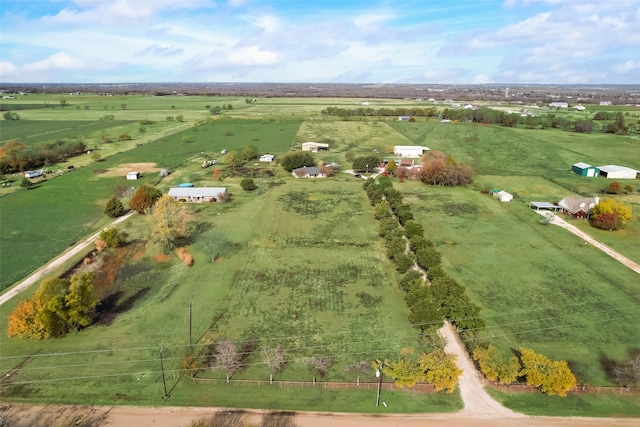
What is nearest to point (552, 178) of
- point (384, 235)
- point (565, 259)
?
point (565, 259)

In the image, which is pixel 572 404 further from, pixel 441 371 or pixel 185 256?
pixel 185 256

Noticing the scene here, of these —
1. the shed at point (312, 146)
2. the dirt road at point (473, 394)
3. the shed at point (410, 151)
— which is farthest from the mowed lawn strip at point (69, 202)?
the dirt road at point (473, 394)

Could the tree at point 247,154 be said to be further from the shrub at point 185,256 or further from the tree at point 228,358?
the tree at point 228,358

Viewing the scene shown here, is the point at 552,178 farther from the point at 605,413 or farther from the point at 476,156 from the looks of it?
the point at 605,413

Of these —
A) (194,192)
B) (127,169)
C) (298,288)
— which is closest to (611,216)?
(298,288)

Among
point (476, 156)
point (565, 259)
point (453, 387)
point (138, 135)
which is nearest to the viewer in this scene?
point (453, 387)

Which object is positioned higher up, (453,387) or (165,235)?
(165,235)

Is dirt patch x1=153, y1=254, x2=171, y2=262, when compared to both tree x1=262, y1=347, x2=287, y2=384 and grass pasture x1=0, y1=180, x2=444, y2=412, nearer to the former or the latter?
grass pasture x1=0, y1=180, x2=444, y2=412

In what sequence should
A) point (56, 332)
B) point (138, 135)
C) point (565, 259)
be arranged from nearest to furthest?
point (56, 332) → point (565, 259) → point (138, 135)
